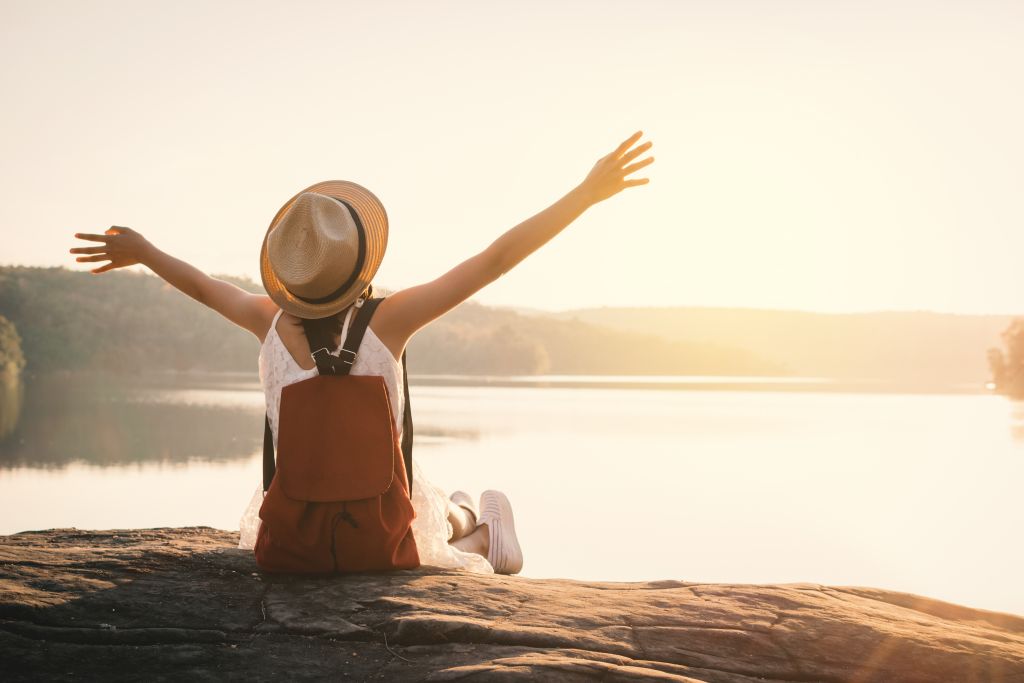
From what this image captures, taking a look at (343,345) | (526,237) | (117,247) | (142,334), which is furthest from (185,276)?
(142,334)

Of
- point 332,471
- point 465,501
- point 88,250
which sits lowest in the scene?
point 465,501

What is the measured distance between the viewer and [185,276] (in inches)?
130

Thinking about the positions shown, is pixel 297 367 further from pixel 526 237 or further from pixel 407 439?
pixel 526 237

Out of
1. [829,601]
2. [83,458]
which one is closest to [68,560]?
[829,601]

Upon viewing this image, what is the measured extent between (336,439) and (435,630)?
2.50 ft

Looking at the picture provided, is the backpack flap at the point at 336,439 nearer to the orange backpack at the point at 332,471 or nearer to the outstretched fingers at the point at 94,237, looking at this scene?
the orange backpack at the point at 332,471

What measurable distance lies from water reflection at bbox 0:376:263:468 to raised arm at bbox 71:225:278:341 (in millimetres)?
8640

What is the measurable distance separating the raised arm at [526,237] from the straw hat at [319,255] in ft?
0.70

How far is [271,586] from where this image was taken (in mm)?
2814

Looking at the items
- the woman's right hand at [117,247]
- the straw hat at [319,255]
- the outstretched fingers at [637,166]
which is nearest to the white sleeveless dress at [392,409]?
the straw hat at [319,255]

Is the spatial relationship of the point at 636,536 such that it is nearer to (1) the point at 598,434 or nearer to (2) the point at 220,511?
(2) the point at 220,511

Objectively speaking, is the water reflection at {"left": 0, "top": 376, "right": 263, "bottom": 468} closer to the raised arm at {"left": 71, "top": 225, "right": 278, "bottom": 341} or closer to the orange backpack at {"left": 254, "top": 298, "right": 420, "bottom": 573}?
the raised arm at {"left": 71, "top": 225, "right": 278, "bottom": 341}

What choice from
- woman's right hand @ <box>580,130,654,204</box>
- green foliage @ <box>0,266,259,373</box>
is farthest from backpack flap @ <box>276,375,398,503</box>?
green foliage @ <box>0,266,259,373</box>

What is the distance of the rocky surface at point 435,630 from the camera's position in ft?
7.02
